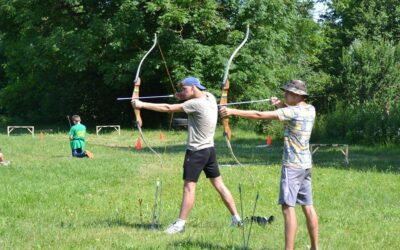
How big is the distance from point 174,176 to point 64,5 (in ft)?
79.2

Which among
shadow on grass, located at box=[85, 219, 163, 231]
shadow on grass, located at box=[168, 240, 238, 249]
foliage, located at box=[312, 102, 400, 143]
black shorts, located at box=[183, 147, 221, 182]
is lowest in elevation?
foliage, located at box=[312, 102, 400, 143]

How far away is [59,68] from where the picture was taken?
1539 inches

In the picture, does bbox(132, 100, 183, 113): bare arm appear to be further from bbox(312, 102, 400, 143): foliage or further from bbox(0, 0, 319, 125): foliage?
bbox(0, 0, 319, 125): foliage

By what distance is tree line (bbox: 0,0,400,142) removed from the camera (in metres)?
31.5

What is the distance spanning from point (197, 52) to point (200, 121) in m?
23.9

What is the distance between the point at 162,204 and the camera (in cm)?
996

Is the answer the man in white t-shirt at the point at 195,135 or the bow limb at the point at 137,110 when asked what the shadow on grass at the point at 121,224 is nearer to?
the man in white t-shirt at the point at 195,135

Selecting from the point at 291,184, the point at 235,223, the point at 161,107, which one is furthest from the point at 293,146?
the point at 235,223

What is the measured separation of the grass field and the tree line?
12040mm

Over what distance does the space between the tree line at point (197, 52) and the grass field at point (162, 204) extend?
12.0 m

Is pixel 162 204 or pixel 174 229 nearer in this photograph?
pixel 174 229

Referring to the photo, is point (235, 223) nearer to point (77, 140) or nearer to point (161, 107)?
point (161, 107)

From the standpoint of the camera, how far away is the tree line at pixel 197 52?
31469 mm

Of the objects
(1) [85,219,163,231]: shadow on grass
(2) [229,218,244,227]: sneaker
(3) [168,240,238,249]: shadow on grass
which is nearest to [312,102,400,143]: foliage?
(2) [229,218,244,227]: sneaker
